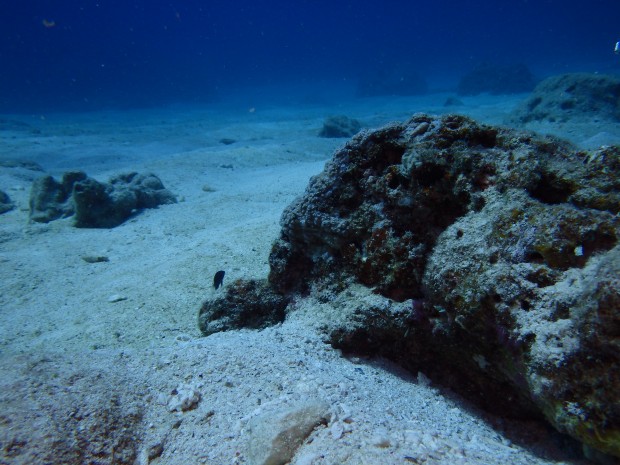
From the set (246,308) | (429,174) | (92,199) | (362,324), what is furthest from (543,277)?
(92,199)

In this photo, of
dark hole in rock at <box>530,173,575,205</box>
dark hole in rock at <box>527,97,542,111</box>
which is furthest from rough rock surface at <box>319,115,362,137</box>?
dark hole in rock at <box>530,173,575,205</box>

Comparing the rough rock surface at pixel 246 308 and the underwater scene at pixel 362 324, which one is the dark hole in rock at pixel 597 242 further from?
the rough rock surface at pixel 246 308

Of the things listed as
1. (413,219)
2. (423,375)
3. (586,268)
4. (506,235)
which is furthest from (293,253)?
(586,268)

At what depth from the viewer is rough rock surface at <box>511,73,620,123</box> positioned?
14.1m

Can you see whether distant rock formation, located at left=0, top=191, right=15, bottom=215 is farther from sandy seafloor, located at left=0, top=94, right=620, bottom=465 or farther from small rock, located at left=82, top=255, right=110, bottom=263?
small rock, located at left=82, top=255, right=110, bottom=263

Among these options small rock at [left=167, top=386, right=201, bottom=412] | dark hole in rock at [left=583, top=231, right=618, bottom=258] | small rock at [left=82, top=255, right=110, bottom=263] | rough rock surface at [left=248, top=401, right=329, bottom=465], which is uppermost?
dark hole in rock at [left=583, top=231, right=618, bottom=258]

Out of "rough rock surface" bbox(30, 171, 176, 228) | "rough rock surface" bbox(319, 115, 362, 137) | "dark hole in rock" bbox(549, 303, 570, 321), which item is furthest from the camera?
"rough rock surface" bbox(319, 115, 362, 137)

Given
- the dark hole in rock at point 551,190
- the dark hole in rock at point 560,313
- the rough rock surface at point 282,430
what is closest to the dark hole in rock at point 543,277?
the dark hole in rock at point 560,313

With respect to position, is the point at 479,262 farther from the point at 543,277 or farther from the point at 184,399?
the point at 184,399

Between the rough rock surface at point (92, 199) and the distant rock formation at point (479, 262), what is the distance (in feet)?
22.5

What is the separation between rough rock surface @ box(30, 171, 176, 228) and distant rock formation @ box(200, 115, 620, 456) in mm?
6865

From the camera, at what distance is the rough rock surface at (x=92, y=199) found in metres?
8.21

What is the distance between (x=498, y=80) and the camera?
3500 cm

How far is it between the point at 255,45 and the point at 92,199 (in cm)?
11415
